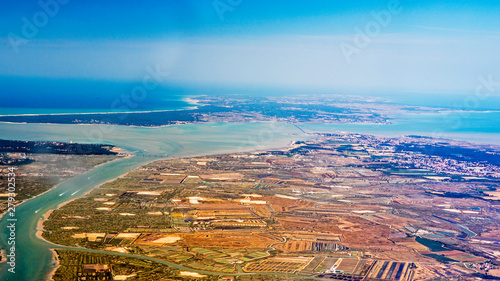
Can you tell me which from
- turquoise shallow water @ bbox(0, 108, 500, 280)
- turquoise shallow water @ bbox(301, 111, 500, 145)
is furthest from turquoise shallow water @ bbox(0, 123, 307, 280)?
turquoise shallow water @ bbox(301, 111, 500, 145)

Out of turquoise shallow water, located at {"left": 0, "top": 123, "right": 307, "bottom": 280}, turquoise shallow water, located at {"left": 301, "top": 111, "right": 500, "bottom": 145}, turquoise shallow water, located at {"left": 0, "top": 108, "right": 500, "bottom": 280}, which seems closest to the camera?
turquoise shallow water, located at {"left": 0, "top": 123, "right": 307, "bottom": 280}

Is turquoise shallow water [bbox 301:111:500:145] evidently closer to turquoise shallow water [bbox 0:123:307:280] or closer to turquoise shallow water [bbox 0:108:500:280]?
turquoise shallow water [bbox 0:108:500:280]

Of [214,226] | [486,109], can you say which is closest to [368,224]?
[214,226]

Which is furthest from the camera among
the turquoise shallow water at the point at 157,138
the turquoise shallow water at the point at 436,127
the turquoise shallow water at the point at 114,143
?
the turquoise shallow water at the point at 436,127

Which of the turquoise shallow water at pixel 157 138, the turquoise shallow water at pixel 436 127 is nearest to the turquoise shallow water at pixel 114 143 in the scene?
the turquoise shallow water at pixel 157 138

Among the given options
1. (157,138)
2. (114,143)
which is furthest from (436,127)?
(114,143)

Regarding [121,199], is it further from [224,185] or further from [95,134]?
[95,134]

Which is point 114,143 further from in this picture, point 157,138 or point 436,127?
point 436,127

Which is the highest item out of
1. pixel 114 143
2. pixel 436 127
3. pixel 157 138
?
pixel 436 127

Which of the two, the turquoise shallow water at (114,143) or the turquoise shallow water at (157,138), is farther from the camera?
the turquoise shallow water at (157,138)

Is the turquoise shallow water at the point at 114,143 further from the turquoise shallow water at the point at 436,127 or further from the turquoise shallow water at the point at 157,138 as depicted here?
the turquoise shallow water at the point at 436,127

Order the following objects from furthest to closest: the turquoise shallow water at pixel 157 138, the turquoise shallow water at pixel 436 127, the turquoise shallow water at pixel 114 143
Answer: the turquoise shallow water at pixel 436 127 < the turquoise shallow water at pixel 157 138 < the turquoise shallow water at pixel 114 143

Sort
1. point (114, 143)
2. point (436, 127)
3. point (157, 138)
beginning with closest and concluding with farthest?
point (114, 143), point (157, 138), point (436, 127)
